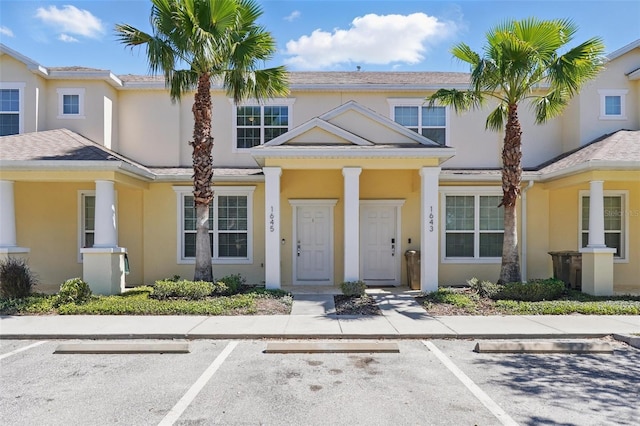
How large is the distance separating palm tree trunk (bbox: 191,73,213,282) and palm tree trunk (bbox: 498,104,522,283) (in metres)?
7.67

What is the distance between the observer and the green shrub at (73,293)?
30.0 ft

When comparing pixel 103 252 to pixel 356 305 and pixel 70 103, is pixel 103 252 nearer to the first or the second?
pixel 70 103

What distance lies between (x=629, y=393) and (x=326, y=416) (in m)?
3.76

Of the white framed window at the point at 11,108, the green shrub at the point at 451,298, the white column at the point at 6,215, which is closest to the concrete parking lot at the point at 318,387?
the green shrub at the point at 451,298

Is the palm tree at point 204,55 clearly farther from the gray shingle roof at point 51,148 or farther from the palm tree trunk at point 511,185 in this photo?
the palm tree trunk at point 511,185

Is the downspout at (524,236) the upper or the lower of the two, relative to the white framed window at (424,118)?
lower

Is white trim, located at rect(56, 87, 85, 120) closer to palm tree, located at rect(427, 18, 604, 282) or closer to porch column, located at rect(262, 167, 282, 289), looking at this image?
porch column, located at rect(262, 167, 282, 289)

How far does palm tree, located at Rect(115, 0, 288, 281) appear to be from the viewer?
9562 mm

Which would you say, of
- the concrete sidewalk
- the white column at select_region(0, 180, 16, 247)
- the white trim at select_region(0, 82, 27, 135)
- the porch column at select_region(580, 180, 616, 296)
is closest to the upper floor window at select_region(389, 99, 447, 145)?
the porch column at select_region(580, 180, 616, 296)

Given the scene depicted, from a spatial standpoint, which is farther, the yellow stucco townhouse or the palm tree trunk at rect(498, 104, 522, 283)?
the yellow stucco townhouse

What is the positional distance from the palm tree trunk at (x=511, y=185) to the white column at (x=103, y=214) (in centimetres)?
1029

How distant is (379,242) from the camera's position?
42.2 feet

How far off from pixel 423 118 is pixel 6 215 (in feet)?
41.2

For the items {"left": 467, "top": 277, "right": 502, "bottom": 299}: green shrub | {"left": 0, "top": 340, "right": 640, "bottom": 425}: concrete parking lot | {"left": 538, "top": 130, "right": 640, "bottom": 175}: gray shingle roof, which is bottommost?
{"left": 0, "top": 340, "right": 640, "bottom": 425}: concrete parking lot
